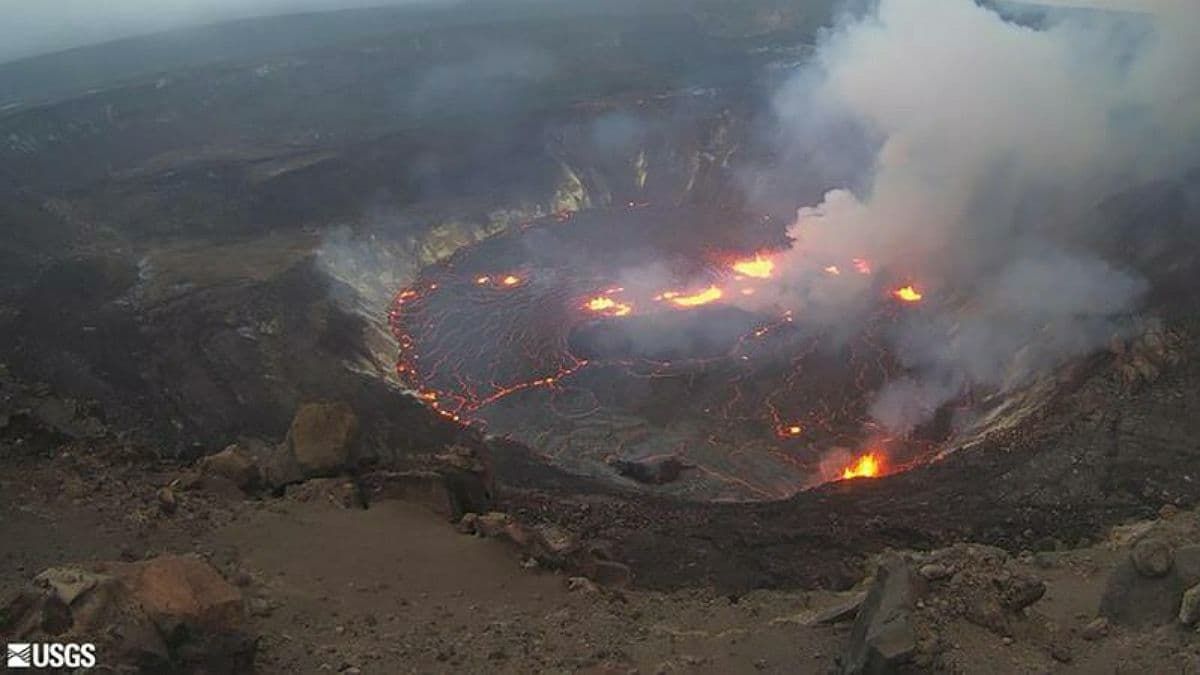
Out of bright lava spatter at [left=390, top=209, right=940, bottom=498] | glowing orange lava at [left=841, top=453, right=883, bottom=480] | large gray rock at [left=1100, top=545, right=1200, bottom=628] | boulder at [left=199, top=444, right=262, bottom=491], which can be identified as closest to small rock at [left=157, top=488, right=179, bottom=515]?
boulder at [left=199, top=444, right=262, bottom=491]

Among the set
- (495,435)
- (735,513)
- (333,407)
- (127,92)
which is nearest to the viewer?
(333,407)

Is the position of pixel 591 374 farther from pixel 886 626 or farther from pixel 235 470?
pixel 886 626

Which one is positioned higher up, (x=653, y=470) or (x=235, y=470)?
(x=235, y=470)

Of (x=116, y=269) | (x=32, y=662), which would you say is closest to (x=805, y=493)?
(x=32, y=662)

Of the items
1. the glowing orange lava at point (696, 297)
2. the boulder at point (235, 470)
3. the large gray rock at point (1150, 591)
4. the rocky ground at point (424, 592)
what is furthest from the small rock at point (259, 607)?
the glowing orange lava at point (696, 297)

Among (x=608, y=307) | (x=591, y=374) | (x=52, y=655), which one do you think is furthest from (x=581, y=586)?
(x=608, y=307)

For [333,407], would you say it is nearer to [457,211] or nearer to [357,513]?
[357,513]

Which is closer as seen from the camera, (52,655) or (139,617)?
(52,655)
